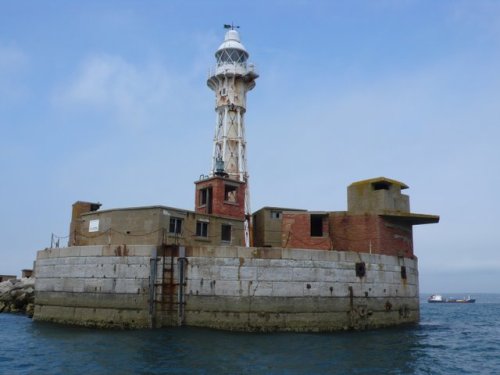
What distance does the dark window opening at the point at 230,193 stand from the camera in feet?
120

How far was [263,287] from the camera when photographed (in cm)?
2620

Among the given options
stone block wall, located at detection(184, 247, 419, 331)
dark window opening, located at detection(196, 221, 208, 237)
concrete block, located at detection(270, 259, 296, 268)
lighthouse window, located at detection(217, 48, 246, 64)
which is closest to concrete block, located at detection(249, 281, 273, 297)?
stone block wall, located at detection(184, 247, 419, 331)

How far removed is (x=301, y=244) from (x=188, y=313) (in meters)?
9.59

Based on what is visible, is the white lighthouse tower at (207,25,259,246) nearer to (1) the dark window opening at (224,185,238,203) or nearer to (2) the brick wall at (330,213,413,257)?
(1) the dark window opening at (224,185,238,203)

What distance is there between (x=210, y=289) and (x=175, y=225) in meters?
5.25

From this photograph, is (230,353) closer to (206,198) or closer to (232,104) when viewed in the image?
(206,198)

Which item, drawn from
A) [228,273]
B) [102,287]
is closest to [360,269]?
[228,273]

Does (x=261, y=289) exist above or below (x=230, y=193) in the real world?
below

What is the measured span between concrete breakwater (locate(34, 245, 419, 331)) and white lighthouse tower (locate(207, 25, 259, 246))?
1988cm

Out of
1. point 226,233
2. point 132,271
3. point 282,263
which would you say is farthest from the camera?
point 226,233

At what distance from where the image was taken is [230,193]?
37.2m

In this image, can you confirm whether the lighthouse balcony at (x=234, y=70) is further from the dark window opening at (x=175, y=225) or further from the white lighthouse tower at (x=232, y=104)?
the dark window opening at (x=175, y=225)

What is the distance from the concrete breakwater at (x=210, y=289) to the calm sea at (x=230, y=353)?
3.50 ft

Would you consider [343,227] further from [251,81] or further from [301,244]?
[251,81]
